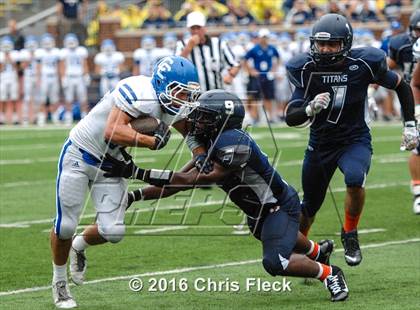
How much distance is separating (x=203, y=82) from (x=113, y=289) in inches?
251

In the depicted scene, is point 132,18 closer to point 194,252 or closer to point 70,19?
point 70,19

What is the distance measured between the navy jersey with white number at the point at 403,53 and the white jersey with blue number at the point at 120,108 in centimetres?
433

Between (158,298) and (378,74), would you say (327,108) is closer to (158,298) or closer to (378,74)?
(378,74)

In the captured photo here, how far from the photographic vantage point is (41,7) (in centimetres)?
2984

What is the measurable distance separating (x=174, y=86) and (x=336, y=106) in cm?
153

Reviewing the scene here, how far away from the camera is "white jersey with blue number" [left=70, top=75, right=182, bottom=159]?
19.7 ft

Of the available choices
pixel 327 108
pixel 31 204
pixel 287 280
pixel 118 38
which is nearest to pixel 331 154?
pixel 327 108

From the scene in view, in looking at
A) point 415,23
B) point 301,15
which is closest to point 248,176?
point 415,23

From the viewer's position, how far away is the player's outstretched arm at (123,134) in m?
5.93

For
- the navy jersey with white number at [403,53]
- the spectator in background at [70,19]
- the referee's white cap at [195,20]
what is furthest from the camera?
the spectator in background at [70,19]

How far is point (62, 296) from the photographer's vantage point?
6.19 meters

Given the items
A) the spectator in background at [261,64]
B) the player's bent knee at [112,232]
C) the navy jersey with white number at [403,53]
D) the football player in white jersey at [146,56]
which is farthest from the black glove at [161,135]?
the football player in white jersey at [146,56]

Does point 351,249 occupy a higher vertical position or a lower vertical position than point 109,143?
lower

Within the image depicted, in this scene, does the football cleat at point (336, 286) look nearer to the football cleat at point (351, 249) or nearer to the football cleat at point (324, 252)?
the football cleat at point (324, 252)
